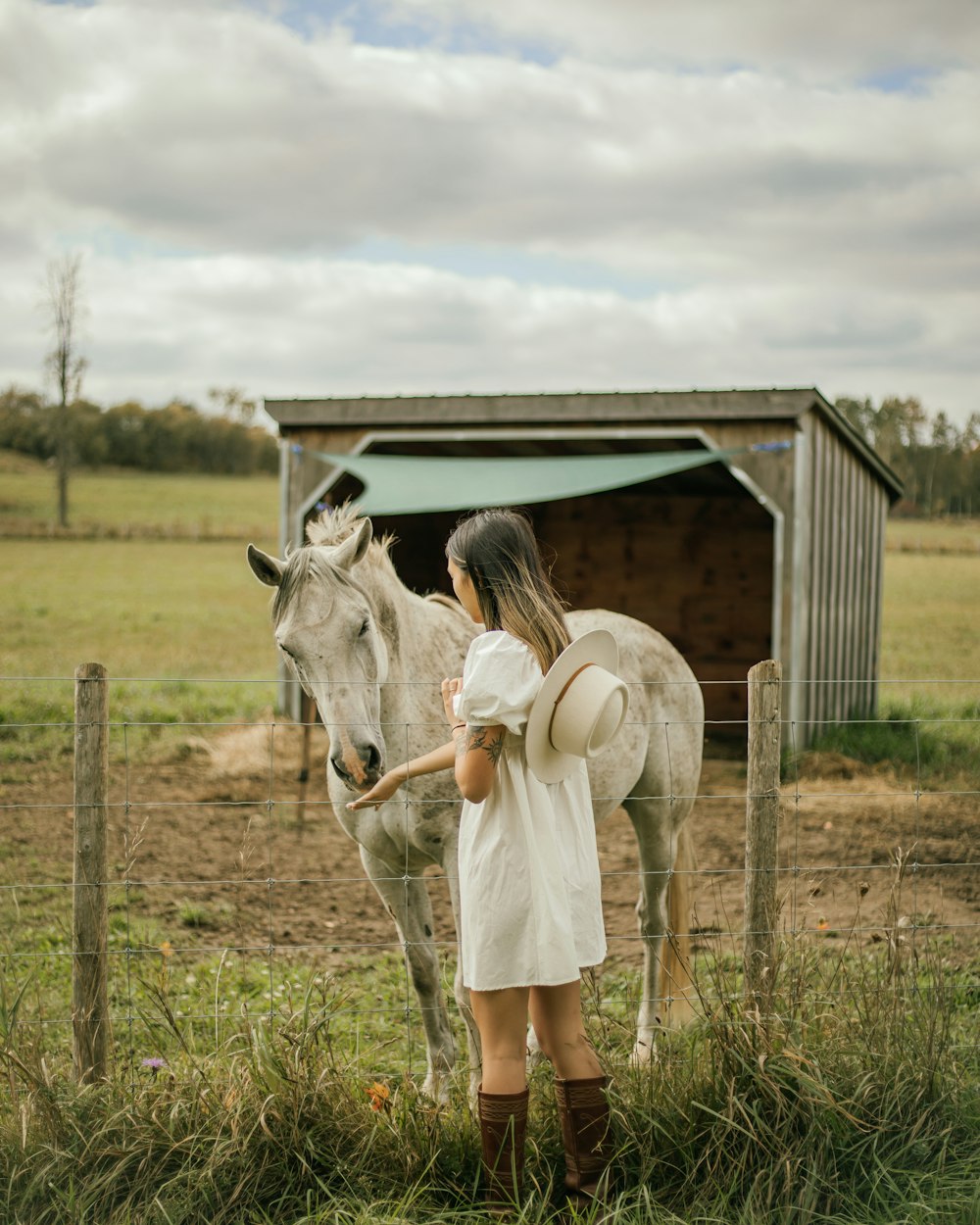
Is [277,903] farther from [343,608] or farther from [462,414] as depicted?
[462,414]

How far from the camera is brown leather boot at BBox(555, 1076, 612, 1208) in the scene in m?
2.39

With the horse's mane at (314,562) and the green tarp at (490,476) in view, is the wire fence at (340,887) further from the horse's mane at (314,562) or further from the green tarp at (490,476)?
the green tarp at (490,476)

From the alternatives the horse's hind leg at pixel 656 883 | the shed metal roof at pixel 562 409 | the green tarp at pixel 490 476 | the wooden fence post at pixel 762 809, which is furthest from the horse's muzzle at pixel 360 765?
the shed metal roof at pixel 562 409

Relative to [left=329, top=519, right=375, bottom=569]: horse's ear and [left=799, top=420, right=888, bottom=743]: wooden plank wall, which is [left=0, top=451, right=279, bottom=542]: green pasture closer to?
[left=799, top=420, right=888, bottom=743]: wooden plank wall

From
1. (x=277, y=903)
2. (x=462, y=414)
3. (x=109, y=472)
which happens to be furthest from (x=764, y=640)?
(x=109, y=472)

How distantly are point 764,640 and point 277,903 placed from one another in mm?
8051

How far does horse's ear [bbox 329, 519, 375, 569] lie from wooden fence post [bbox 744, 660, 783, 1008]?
122cm

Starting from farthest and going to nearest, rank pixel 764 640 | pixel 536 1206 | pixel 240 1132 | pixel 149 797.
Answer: pixel 764 640 < pixel 149 797 < pixel 240 1132 < pixel 536 1206

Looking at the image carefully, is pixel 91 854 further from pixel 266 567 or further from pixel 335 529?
pixel 335 529

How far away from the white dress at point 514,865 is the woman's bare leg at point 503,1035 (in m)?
0.05

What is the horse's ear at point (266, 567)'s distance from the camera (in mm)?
3111

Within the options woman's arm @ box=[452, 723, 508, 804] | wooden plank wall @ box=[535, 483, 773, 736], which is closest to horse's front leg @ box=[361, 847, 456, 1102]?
woman's arm @ box=[452, 723, 508, 804]

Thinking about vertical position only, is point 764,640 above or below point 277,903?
above

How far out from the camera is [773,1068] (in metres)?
2.68
